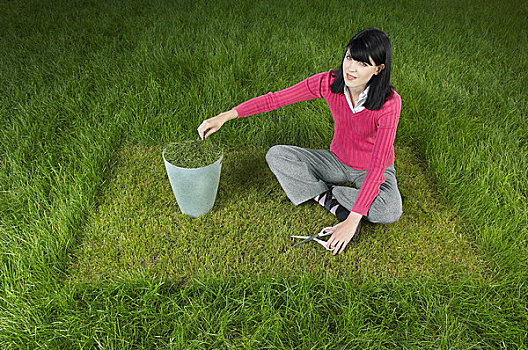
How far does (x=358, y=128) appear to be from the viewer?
6.00 feet

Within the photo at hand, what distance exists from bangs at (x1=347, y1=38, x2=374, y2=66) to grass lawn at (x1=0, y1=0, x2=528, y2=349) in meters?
0.81

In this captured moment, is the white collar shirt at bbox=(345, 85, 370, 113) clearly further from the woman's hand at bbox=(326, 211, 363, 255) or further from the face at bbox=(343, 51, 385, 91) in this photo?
the woman's hand at bbox=(326, 211, 363, 255)

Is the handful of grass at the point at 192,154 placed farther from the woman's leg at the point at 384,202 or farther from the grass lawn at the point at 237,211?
the woman's leg at the point at 384,202

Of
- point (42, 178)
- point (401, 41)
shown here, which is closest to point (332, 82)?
point (42, 178)

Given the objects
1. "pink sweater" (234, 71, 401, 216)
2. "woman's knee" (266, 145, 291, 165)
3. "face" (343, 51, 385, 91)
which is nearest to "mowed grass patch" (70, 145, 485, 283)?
"woman's knee" (266, 145, 291, 165)

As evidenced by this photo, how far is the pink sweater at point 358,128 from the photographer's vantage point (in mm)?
1667

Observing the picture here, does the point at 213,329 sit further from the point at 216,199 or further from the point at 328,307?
the point at 216,199

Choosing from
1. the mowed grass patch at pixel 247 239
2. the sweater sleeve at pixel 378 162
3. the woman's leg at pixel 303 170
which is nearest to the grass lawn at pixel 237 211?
the mowed grass patch at pixel 247 239

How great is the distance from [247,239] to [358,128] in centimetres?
72

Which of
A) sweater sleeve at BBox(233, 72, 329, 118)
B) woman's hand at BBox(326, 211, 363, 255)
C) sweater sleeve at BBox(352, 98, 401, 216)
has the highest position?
sweater sleeve at BBox(233, 72, 329, 118)

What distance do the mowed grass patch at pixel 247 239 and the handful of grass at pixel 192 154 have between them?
13.3 inches

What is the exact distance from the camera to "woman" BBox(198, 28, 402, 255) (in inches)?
62.6

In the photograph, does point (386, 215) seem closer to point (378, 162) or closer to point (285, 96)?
point (378, 162)

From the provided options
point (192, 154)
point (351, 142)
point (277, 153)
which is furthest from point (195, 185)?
point (351, 142)
